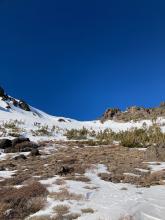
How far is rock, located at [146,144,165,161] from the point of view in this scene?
25.0 metres

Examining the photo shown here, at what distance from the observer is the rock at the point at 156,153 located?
82.1ft

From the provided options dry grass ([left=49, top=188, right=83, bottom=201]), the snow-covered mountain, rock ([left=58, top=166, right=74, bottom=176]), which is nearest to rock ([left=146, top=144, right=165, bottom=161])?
rock ([left=58, top=166, right=74, bottom=176])

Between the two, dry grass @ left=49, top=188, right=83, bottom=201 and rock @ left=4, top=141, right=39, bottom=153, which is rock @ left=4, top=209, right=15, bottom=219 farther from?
rock @ left=4, top=141, right=39, bottom=153

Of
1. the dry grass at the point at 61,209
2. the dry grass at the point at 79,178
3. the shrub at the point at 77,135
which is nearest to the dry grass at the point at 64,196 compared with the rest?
the dry grass at the point at 61,209

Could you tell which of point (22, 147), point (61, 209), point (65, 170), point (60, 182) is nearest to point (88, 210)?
point (61, 209)

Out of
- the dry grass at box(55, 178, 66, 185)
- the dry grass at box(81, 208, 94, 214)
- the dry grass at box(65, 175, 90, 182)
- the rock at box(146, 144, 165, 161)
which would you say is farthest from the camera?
the rock at box(146, 144, 165, 161)

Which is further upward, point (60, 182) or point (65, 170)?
point (65, 170)

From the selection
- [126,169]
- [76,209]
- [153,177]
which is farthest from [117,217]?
[126,169]

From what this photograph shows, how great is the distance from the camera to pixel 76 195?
1364cm

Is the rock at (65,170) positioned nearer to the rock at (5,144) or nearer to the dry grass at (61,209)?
the dry grass at (61,209)

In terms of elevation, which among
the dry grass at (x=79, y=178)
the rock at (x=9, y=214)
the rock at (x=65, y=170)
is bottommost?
the rock at (x=9, y=214)

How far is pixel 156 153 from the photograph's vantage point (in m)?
25.5

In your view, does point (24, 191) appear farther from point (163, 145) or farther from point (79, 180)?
point (163, 145)

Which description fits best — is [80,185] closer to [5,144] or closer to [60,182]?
[60,182]
